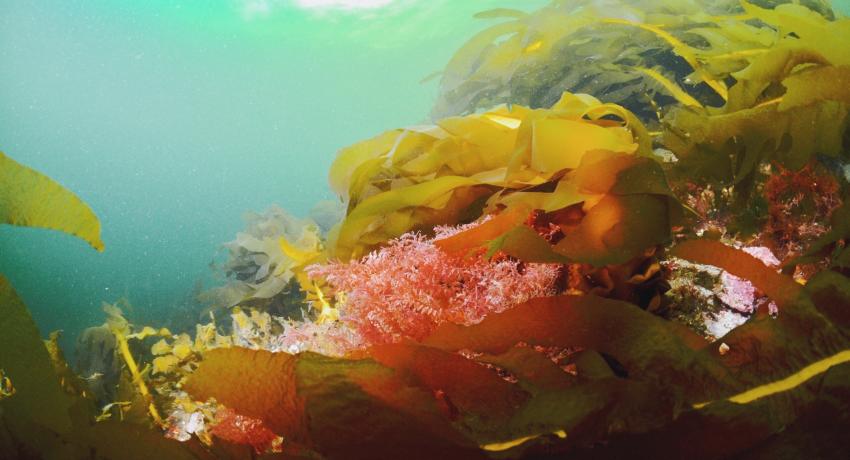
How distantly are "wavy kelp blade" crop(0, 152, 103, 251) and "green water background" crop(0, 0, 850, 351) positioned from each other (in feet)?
66.0

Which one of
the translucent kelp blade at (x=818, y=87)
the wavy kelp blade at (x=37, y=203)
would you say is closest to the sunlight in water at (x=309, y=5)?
the translucent kelp blade at (x=818, y=87)

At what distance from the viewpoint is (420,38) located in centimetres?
2869

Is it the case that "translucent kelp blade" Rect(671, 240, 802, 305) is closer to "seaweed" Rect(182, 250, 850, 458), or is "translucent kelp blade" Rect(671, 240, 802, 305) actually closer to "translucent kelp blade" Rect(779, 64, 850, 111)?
"seaweed" Rect(182, 250, 850, 458)

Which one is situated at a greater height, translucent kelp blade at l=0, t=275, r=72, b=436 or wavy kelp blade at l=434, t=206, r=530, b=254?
translucent kelp blade at l=0, t=275, r=72, b=436

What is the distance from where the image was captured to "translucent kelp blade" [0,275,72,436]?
0.49 meters

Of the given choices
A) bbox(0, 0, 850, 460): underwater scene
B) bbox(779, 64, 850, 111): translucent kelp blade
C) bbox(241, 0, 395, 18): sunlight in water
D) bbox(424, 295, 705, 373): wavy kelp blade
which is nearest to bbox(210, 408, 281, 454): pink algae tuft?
bbox(0, 0, 850, 460): underwater scene

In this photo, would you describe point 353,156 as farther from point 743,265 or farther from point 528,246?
point 743,265

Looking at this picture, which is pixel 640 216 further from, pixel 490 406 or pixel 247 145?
pixel 247 145

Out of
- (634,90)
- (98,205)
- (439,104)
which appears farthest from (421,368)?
(98,205)

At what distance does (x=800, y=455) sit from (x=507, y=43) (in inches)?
84.6

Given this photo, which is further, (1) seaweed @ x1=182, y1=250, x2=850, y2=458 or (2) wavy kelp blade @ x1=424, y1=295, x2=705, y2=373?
(2) wavy kelp blade @ x1=424, y1=295, x2=705, y2=373

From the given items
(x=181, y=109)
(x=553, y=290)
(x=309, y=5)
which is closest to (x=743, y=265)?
(x=553, y=290)

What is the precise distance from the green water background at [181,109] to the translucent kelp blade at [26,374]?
20.3 metres

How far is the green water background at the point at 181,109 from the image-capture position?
99.3 ft
